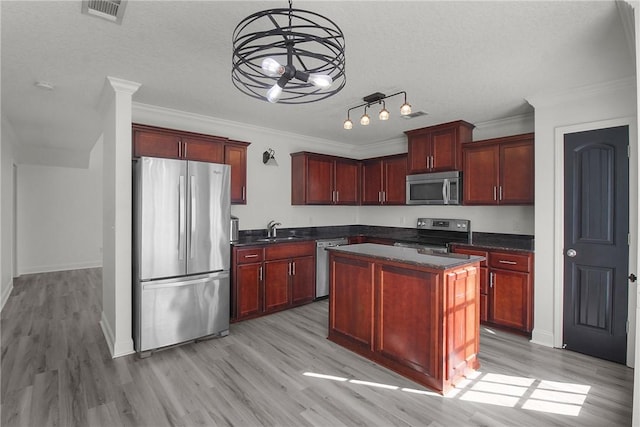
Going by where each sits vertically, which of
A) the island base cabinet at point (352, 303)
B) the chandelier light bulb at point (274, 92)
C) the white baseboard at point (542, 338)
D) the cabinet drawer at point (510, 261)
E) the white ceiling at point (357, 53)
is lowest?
the white baseboard at point (542, 338)

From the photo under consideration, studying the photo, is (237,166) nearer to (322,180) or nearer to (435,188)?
(322,180)

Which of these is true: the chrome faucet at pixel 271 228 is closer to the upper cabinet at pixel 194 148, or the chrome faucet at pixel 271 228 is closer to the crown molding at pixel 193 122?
the upper cabinet at pixel 194 148

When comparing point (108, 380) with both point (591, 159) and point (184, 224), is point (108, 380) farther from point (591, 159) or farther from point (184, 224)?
point (591, 159)

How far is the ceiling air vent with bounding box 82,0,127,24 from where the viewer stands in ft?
6.22

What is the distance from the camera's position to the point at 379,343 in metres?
2.91

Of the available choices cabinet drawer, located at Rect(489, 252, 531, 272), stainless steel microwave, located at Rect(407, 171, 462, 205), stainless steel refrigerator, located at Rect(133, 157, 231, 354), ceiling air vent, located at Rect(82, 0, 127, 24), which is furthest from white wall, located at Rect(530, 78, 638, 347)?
ceiling air vent, located at Rect(82, 0, 127, 24)

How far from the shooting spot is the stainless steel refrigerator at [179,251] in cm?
309

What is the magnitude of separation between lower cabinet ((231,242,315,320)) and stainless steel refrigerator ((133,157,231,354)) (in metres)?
0.39

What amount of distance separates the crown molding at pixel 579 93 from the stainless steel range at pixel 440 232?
186cm

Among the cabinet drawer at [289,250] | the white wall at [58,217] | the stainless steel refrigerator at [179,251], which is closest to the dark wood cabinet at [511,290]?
the cabinet drawer at [289,250]

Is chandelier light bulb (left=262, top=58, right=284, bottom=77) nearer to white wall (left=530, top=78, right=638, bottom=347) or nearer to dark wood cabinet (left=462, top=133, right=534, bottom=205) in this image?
white wall (left=530, top=78, right=638, bottom=347)

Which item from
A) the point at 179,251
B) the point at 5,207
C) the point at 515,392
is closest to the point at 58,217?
the point at 5,207

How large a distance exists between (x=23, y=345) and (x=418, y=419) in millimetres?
3794

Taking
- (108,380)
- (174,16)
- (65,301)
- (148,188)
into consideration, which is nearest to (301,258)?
(148,188)
